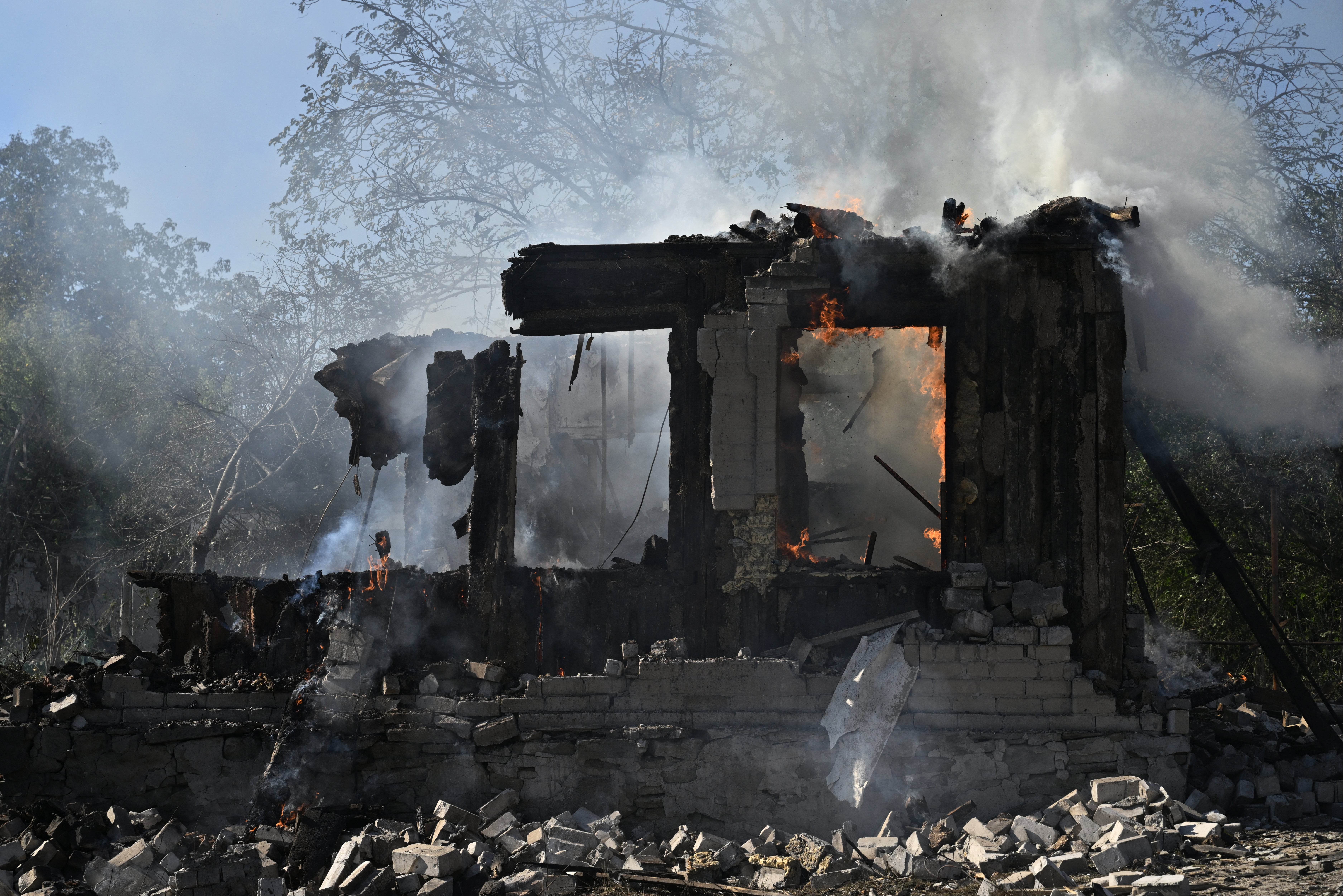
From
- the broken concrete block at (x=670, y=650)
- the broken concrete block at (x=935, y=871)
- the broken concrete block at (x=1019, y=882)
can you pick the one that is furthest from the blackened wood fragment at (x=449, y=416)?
the broken concrete block at (x=1019, y=882)

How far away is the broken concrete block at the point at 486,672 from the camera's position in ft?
29.8

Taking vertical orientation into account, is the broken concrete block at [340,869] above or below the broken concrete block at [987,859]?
below

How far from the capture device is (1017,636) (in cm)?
846

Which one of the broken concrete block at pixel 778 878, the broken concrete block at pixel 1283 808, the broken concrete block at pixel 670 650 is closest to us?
the broken concrete block at pixel 778 878

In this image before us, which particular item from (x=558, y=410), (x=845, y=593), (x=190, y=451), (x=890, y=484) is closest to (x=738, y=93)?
(x=558, y=410)

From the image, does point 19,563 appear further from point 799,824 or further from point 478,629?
point 799,824

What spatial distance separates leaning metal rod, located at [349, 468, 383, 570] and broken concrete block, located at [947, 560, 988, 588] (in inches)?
264

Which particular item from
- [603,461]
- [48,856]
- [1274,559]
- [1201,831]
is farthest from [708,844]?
[603,461]

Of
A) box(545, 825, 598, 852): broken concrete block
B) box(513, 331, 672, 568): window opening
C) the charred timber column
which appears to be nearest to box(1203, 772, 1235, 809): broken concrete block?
box(545, 825, 598, 852): broken concrete block

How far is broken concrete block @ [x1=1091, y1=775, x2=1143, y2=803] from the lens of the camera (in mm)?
7828

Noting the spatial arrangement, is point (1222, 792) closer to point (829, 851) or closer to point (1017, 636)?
point (1017, 636)

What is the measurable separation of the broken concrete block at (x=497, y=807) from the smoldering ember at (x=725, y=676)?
0.03 metres

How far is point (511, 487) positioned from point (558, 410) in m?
9.92

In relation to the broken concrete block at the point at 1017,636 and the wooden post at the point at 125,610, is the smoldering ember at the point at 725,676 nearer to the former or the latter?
the broken concrete block at the point at 1017,636
